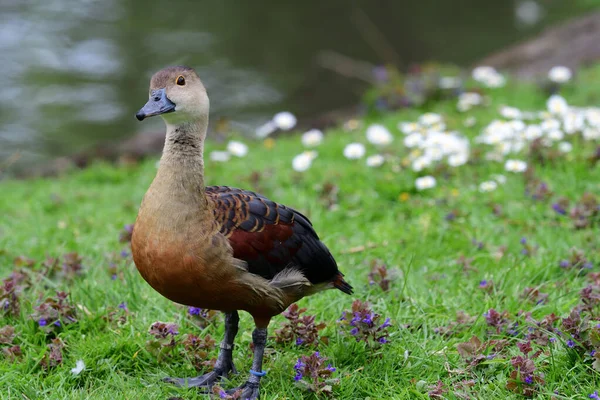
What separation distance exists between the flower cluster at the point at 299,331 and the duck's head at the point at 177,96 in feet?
3.54

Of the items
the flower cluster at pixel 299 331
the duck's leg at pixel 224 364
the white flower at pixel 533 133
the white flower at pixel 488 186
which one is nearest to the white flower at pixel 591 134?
the white flower at pixel 533 133

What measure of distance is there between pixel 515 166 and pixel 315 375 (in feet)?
10.5

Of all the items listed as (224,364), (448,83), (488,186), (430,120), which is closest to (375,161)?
(430,120)

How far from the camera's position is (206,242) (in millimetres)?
3006

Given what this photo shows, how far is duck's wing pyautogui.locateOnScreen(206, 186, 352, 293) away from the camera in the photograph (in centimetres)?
314

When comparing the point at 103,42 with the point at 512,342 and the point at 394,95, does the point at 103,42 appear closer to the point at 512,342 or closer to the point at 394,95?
the point at 394,95

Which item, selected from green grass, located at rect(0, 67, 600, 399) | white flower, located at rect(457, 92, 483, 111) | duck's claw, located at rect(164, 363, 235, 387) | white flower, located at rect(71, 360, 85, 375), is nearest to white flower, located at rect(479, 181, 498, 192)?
green grass, located at rect(0, 67, 600, 399)

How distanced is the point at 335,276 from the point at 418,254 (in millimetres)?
1235

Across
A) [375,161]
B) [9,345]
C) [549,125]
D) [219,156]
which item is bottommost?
[219,156]

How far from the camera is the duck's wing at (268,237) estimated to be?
3.14 meters

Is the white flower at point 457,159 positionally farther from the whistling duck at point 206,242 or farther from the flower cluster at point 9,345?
the flower cluster at point 9,345

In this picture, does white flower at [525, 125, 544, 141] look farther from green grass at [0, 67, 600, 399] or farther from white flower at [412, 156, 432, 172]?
white flower at [412, 156, 432, 172]

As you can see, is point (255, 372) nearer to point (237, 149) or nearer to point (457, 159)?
point (457, 159)

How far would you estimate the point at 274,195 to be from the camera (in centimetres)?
582
